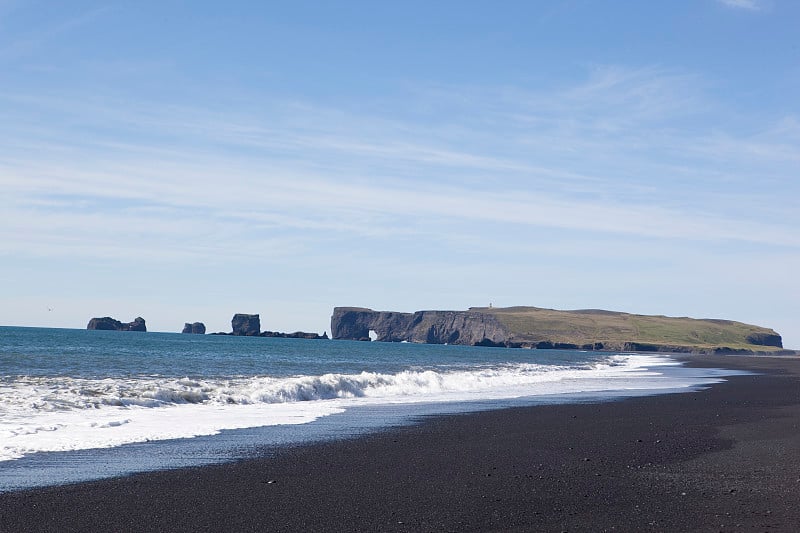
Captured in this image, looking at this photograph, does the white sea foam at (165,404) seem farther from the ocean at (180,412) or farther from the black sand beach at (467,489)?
the black sand beach at (467,489)

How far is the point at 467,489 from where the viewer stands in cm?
1118

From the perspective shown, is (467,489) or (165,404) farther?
(165,404)

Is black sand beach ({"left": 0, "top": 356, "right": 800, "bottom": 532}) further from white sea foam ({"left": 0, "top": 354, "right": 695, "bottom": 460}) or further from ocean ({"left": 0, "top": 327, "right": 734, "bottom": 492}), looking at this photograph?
white sea foam ({"left": 0, "top": 354, "right": 695, "bottom": 460})

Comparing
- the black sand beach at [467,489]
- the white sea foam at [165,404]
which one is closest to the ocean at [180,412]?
the white sea foam at [165,404]

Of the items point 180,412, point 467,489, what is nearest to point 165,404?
point 180,412

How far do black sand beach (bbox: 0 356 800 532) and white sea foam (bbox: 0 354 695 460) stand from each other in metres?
4.28

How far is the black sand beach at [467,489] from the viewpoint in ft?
30.1

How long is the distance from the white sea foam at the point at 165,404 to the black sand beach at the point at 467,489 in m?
4.28

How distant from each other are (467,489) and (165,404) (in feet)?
49.0

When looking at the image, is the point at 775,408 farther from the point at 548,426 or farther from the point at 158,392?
the point at 158,392

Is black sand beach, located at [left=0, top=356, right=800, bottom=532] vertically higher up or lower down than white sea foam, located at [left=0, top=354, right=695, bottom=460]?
lower down

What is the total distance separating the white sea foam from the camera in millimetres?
16328

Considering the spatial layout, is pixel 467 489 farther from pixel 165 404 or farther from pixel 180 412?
pixel 165 404

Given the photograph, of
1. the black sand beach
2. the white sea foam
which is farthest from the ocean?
the black sand beach
